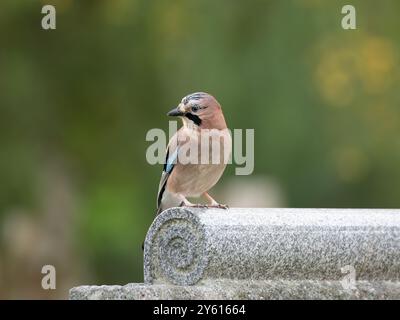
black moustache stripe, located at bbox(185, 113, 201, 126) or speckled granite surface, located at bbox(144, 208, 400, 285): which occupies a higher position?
black moustache stripe, located at bbox(185, 113, 201, 126)

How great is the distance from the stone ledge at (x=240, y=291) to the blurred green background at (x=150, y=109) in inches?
452

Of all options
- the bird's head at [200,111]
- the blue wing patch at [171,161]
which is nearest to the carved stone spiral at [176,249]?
the bird's head at [200,111]

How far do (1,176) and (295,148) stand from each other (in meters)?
5.35

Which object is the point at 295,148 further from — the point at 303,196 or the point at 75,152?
the point at 75,152

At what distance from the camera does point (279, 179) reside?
939 inches

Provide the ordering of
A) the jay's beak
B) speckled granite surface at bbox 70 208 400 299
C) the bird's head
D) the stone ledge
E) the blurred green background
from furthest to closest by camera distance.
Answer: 1. the blurred green background
2. the bird's head
3. the jay's beak
4. speckled granite surface at bbox 70 208 400 299
5. the stone ledge

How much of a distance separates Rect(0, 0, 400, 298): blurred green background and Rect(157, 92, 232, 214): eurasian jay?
9.15 metres

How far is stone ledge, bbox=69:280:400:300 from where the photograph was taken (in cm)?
848

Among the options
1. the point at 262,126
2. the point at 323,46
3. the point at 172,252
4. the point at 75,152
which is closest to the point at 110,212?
the point at 75,152

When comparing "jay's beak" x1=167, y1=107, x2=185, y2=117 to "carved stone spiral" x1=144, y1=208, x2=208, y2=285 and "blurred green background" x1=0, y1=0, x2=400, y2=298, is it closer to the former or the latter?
"carved stone spiral" x1=144, y1=208, x2=208, y2=285

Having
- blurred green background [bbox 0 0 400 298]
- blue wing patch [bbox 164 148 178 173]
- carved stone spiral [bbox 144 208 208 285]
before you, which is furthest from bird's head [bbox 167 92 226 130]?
blurred green background [bbox 0 0 400 298]

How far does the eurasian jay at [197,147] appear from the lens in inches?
423

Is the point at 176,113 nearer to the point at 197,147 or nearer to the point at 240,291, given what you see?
the point at 197,147

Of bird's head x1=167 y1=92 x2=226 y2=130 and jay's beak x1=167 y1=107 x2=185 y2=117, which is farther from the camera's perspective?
bird's head x1=167 y1=92 x2=226 y2=130
